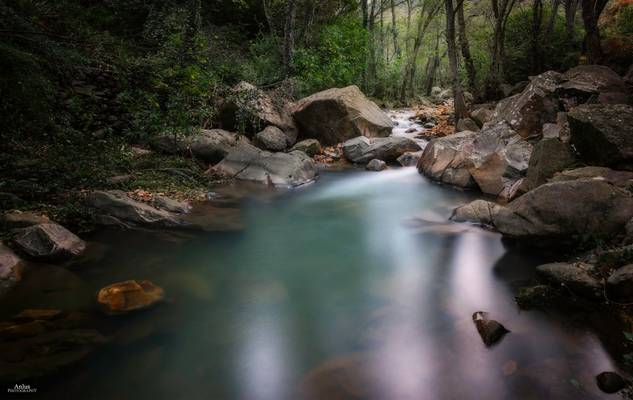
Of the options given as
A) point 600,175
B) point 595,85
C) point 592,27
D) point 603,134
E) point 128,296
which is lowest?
point 128,296

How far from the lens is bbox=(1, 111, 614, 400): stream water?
11.9ft

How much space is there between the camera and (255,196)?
9344mm

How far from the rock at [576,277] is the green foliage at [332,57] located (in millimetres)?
9101

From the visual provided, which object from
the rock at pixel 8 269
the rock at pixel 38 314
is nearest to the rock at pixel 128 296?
the rock at pixel 38 314

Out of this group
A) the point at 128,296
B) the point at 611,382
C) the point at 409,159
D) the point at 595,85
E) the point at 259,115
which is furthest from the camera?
the point at 259,115

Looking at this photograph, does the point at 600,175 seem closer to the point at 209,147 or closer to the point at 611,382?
the point at 611,382

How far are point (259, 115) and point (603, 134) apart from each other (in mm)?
9426

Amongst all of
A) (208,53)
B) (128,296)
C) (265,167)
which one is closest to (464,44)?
(265,167)

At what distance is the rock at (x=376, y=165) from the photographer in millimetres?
11703

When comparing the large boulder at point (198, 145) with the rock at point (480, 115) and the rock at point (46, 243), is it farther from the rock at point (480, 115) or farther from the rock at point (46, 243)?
the rock at point (480, 115)

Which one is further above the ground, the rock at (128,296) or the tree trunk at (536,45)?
the tree trunk at (536,45)

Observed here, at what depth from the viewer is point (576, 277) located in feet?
15.0

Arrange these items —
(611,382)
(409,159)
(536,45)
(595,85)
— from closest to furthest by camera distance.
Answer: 1. (611,382)
2. (595,85)
3. (409,159)
4. (536,45)

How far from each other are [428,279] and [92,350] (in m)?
4.36
